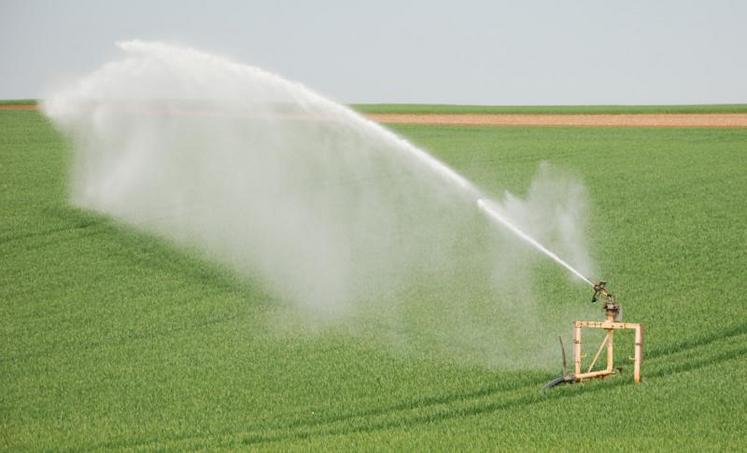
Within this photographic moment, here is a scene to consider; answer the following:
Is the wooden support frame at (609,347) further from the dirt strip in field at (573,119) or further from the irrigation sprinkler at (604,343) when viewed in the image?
the dirt strip in field at (573,119)

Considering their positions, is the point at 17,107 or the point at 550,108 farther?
the point at 17,107

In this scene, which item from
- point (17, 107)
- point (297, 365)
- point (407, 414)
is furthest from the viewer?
point (17, 107)

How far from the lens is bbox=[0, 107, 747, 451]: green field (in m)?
13.5

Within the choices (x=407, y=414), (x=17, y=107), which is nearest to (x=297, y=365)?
(x=407, y=414)

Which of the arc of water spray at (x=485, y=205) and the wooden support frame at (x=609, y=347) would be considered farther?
the arc of water spray at (x=485, y=205)

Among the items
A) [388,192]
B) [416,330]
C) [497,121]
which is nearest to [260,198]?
[388,192]

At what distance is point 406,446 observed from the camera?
496 inches

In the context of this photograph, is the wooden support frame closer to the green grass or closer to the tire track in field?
the tire track in field

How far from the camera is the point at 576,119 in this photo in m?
60.8

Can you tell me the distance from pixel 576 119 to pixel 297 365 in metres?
46.3

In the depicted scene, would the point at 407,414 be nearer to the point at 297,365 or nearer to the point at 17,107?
the point at 297,365

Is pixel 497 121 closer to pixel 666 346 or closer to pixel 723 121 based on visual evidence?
pixel 723 121

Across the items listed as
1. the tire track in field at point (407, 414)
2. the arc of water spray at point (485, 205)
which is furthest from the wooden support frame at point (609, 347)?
the arc of water spray at point (485, 205)

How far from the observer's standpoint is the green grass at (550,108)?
203 feet
